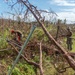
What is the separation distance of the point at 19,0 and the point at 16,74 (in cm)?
167

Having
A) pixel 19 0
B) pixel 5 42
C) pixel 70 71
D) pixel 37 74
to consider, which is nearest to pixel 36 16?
pixel 19 0

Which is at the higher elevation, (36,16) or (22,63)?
(36,16)

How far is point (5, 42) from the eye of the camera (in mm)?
6707

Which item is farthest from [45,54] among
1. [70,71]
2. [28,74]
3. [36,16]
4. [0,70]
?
[36,16]

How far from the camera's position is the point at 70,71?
5.89m

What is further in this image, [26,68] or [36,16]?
[26,68]

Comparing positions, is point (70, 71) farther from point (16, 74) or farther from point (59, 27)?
point (59, 27)

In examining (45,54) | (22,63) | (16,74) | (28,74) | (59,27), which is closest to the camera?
(16,74)

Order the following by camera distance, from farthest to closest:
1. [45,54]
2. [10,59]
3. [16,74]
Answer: [45,54] < [10,59] < [16,74]

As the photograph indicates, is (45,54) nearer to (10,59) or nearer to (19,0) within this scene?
(10,59)

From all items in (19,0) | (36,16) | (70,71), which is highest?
(19,0)

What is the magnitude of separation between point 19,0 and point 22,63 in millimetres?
2119

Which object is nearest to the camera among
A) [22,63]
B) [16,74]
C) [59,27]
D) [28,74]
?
[16,74]

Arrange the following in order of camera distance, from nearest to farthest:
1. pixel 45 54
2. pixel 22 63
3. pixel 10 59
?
pixel 22 63 → pixel 10 59 → pixel 45 54
